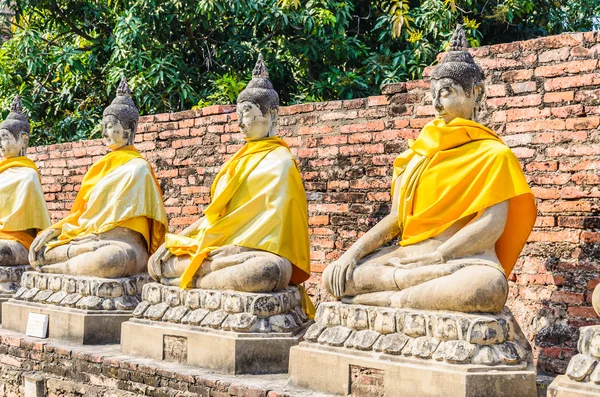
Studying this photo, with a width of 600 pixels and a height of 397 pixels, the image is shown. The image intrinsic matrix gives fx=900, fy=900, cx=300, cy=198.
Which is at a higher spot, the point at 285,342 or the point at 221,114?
the point at 221,114

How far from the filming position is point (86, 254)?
665 centimetres

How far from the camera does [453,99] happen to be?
4613 millimetres

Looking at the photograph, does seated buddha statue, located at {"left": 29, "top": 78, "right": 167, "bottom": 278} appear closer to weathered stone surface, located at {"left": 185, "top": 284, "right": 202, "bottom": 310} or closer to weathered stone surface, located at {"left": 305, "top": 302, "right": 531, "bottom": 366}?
weathered stone surface, located at {"left": 185, "top": 284, "right": 202, "bottom": 310}

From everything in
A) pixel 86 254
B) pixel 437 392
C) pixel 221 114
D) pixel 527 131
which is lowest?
pixel 437 392

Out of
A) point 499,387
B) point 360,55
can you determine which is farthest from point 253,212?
point 360,55

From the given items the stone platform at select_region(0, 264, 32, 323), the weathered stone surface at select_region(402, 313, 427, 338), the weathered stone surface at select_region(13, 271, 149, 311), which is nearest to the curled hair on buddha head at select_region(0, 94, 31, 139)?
the stone platform at select_region(0, 264, 32, 323)

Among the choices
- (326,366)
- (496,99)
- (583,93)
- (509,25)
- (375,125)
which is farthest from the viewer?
(509,25)

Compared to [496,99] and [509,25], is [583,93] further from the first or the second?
[509,25]

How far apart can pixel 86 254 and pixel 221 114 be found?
1.87 m

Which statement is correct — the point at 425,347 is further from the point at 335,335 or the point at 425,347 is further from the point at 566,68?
the point at 566,68

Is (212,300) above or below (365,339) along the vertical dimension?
above

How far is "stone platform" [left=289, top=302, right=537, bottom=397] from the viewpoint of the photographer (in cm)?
410

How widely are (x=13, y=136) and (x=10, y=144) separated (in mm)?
78

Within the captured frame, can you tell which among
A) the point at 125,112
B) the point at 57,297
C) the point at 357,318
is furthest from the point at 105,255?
the point at 357,318
